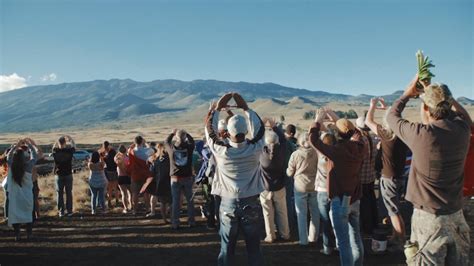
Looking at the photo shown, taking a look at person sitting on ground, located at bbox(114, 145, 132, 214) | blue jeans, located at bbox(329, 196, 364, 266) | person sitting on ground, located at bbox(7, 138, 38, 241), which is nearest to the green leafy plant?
blue jeans, located at bbox(329, 196, 364, 266)

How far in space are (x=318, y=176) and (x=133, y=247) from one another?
12.5 feet

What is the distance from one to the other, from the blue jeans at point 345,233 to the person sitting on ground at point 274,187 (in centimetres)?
229

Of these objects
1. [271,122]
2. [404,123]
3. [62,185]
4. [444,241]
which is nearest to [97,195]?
[62,185]

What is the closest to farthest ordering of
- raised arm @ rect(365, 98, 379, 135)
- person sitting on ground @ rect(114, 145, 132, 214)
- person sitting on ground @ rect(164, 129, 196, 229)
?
raised arm @ rect(365, 98, 379, 135) < person sitting on ground @ rect(164, 129, 196, 229) < person sitting on ground @ rect(114, 145, 132, 214)

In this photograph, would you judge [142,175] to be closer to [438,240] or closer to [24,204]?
[24,204]

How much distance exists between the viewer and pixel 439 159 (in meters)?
3.37

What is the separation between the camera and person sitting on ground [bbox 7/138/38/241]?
8.02m

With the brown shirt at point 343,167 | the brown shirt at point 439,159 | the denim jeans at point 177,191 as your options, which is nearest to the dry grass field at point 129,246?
the denim jeans at point 177,191

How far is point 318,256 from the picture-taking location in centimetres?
677

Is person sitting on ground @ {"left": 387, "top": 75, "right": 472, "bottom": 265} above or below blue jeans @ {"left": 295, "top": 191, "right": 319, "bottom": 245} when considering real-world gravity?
above

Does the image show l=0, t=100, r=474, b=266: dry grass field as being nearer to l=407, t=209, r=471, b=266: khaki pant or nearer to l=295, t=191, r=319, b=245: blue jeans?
l=295, t=191, r=319, b=245: blue jeans

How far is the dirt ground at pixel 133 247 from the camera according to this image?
6773mm

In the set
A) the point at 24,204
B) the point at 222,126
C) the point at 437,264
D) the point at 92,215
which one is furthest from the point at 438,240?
the point at 92,215

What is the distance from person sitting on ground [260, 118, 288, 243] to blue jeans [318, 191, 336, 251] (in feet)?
3.85
